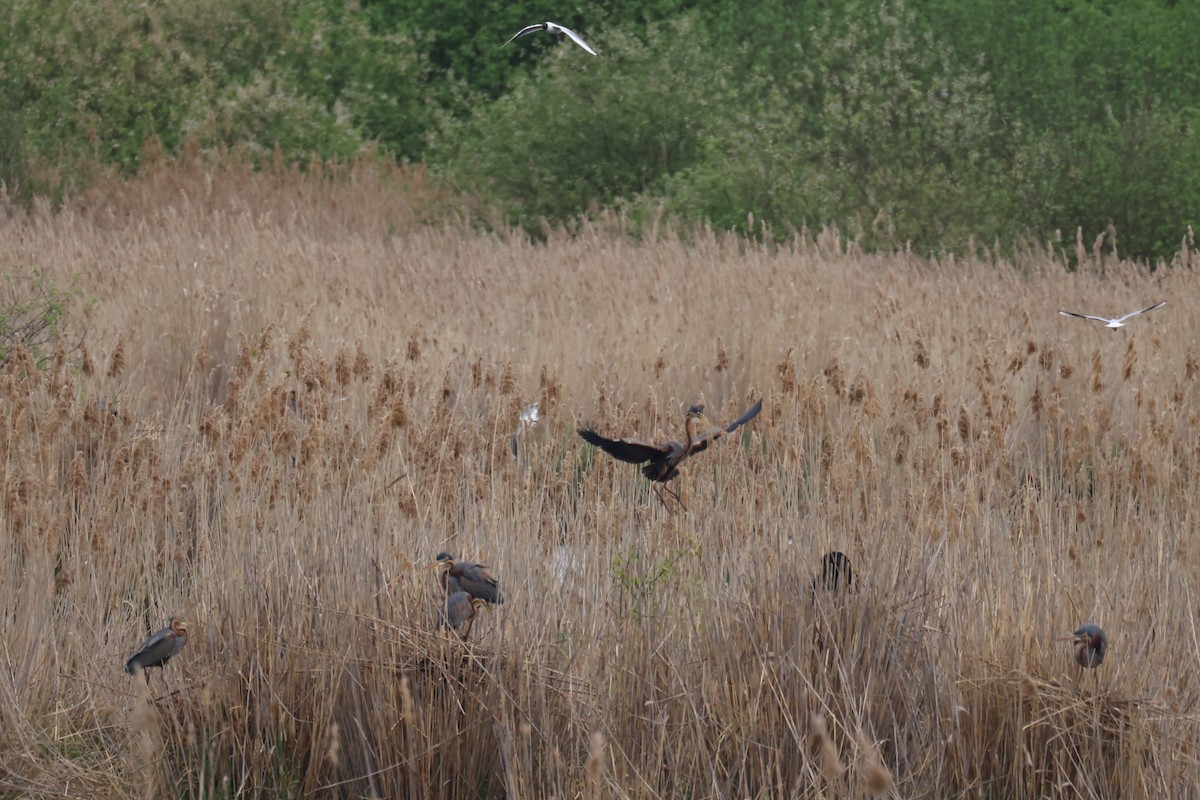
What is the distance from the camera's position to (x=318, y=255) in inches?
439

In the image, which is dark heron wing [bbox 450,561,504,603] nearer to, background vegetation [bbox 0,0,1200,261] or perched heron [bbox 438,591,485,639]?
perched heron [bbox 438,591,485,639]

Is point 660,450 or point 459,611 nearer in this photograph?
point 459,611

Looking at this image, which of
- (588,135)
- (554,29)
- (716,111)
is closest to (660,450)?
(554,29)

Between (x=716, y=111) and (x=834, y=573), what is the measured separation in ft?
45.8

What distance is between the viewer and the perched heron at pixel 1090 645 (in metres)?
3.06

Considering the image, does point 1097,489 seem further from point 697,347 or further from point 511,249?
point 511,249

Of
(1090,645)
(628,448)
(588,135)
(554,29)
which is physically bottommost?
(1090,645)

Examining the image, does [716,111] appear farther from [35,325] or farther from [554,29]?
[554,29]

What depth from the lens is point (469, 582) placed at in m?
3.25

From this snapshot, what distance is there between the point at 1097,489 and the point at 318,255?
7.52 meters

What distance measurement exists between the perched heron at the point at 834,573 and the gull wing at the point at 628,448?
70 centimetres

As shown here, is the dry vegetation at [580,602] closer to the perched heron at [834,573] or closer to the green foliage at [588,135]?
the perched heron at [834,573]

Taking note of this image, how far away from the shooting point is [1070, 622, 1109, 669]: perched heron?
120 inches

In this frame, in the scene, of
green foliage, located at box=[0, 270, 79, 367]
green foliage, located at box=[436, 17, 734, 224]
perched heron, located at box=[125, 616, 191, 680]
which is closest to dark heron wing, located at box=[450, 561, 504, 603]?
perched heron, located at box=[125, 616, 191, 680]
